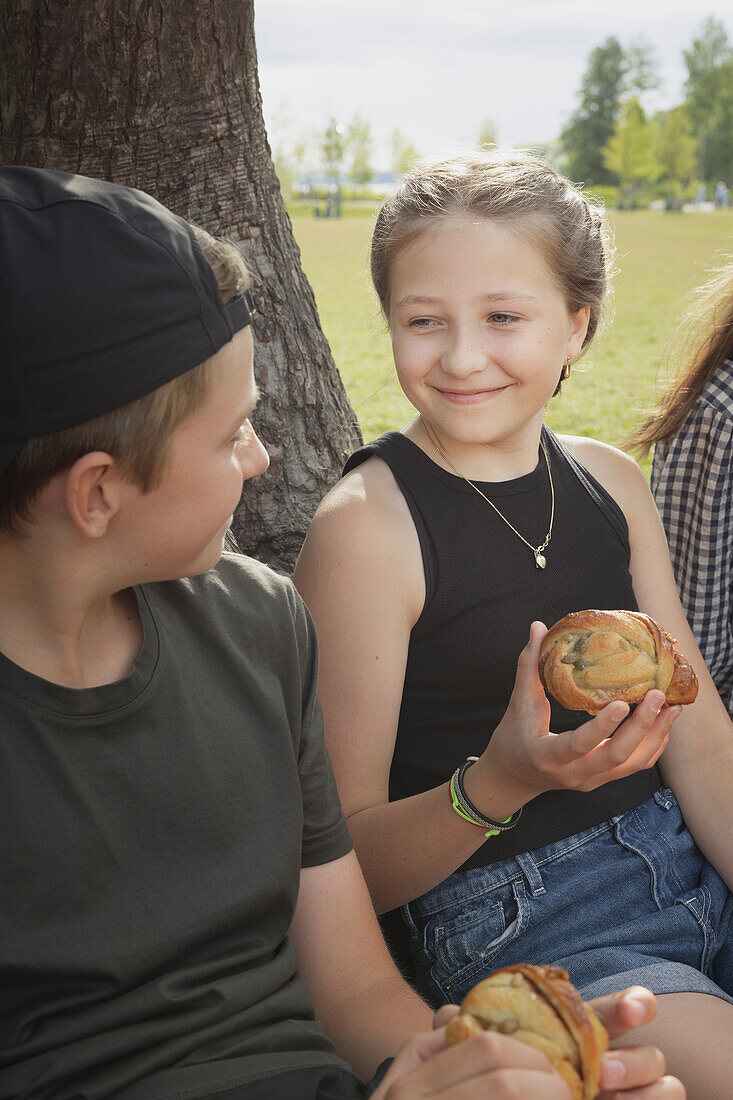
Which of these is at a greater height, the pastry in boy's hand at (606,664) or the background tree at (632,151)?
the background tree at (632,151)

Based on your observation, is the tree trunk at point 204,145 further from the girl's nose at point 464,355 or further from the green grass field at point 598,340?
the girl's nose at point 464,355

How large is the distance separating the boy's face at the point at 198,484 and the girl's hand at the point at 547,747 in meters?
0.66

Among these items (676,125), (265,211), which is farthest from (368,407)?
(676,125)

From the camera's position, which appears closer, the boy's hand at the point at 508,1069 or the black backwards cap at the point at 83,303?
the boy's hand at the point at 508,1069

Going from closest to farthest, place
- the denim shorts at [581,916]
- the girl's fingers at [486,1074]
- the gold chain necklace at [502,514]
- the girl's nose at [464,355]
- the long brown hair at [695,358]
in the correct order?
the girl's fingers at [486,1074] < the denim shorts at [581,916] < the girl's nose at [464,355] < the gold chain necklace at [502,514] < the long brown hair at [695,358]

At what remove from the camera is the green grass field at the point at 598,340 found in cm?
632

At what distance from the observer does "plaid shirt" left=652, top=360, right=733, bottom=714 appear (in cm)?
294

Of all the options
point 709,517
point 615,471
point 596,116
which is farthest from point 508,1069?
point 596,116

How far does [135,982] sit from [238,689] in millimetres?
467

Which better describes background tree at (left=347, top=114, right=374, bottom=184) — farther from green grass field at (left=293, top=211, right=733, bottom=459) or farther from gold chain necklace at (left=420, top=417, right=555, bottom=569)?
gold chain necklace at (left=420, top=417, right=555, bottom=569)

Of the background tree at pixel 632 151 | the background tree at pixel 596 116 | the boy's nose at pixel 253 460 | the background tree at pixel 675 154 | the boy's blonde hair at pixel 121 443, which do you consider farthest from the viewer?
the background tree at pixel 596 116

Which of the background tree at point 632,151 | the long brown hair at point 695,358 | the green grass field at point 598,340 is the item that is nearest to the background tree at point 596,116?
the background tree at point 632,151

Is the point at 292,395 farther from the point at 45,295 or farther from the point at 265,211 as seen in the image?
the point at 45,295

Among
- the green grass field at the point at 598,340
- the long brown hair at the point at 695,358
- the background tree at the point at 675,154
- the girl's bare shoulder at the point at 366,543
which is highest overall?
the background tree at the point at 675,154
